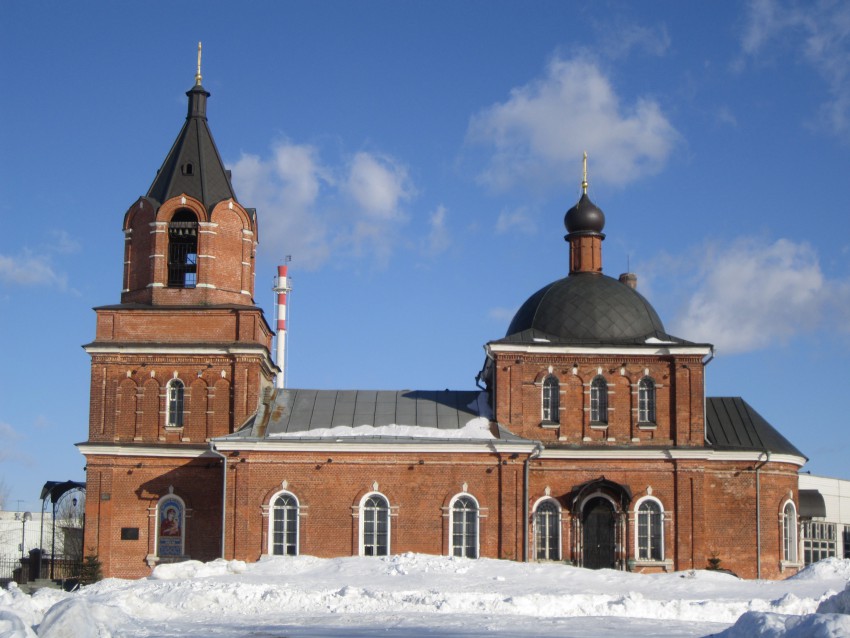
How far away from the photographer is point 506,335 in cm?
3481

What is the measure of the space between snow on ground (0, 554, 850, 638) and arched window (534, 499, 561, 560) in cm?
618

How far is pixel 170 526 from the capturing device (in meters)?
31.6

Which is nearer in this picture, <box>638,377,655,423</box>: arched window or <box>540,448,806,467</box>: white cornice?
<box>540,448,806,467</box>: white cornice

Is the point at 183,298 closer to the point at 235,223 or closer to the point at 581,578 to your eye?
the point at 235,223

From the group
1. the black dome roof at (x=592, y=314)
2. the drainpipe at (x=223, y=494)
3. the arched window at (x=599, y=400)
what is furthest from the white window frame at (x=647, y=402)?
the drainpipe at (x=223, y=494)

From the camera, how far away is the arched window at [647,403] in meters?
32.6

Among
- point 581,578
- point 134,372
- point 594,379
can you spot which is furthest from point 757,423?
point 134,372

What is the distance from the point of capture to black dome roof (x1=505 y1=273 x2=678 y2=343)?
109ft

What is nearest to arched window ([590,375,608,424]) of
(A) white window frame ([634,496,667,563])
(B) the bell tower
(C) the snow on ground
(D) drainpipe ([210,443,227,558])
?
(A) white window frame ([634,496,667,563])

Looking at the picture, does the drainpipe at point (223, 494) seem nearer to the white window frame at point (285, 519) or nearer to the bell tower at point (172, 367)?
the bell tower at point (172, 367)

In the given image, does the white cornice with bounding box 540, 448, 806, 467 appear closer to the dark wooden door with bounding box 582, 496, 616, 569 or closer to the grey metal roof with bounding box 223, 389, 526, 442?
the dark wooden door with bounding box 582, 496, 616, 569

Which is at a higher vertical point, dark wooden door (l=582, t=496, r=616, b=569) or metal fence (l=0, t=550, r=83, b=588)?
dark wooden door (l=582, t=496, r=616, b=569)

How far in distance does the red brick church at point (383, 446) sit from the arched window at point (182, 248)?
6 centimetres

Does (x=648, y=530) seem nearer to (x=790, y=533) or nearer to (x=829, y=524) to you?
(x=790, y=533)
